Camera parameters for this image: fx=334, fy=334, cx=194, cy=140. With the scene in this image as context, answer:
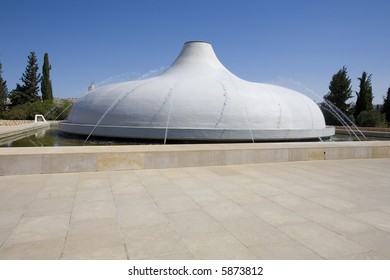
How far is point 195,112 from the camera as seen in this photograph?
43.1 ft

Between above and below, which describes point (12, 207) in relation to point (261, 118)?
below

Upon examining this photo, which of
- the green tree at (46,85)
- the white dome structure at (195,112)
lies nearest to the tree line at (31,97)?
the green tree at (46,85)

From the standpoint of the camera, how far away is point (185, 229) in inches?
149

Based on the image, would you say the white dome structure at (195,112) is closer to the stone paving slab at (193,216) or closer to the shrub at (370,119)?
the stone paving slab at (193,216)

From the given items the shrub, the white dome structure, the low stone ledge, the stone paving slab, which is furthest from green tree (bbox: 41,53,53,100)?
the stone paving slab

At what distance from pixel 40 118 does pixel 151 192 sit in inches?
1060

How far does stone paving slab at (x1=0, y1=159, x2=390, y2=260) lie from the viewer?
3248mm

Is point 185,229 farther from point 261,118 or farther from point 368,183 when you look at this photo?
point 261,118

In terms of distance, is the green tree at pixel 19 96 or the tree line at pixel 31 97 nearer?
the tree line at pixel 31 97

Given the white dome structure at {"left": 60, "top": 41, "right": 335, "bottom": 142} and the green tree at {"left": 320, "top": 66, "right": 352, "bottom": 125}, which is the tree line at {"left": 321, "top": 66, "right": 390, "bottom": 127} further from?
the white dome structure at {"left": 60, "top": 41, "right": 335, "bottom": 142}

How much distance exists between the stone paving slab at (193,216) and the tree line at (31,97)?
3100 centimetres

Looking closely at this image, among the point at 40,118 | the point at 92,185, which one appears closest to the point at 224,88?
the point at 92,185

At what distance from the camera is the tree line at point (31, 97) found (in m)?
35.4

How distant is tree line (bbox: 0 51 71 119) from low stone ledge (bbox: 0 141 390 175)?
29345mm
